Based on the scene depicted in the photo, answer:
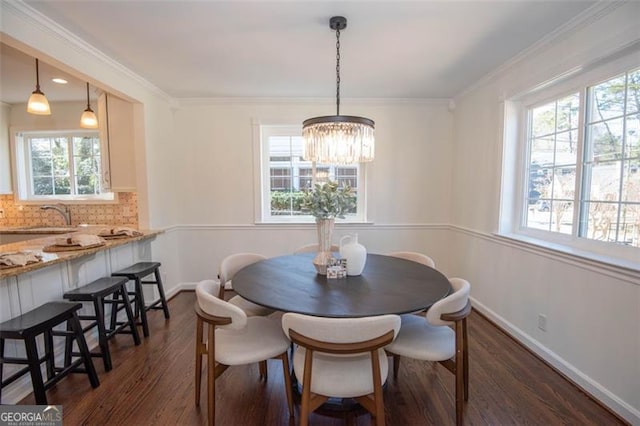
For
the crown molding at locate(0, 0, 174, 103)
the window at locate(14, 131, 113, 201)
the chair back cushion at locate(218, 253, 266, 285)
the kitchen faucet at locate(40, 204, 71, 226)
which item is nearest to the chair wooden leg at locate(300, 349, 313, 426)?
the chair back cushion at locate(218, 253, 266, 285)

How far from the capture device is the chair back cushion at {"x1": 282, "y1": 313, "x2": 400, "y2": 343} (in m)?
1.32

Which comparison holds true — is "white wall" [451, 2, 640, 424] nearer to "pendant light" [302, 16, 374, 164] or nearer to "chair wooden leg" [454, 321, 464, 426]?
"chair wooden leg" [454, 321, 464, 426]

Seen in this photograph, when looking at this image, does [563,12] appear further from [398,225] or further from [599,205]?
[398,225]

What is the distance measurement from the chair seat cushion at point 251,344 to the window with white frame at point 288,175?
2.22m

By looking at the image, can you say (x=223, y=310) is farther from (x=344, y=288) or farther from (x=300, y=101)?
(x=300, y=101)

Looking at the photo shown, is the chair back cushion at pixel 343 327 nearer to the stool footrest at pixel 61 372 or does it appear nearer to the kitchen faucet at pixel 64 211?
the stool footrest at pixel 61 372

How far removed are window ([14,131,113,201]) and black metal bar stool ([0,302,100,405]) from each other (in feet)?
8.58

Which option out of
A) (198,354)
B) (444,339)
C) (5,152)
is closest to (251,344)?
(198,354)

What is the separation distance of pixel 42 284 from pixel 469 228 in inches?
153

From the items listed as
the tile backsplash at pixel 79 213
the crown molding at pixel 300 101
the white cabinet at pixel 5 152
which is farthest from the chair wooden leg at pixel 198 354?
the white cabinet at pixel 5 152

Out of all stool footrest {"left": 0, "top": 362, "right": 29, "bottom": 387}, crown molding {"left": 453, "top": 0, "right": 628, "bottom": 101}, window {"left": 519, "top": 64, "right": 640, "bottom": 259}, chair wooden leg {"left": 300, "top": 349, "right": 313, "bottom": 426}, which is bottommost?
stool footrest {"left": 0, "top": 362, "right": 29, "bottom": 387}

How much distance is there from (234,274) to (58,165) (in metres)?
3.67

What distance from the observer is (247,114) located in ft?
12.7

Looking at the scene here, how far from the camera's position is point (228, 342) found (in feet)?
5.77
